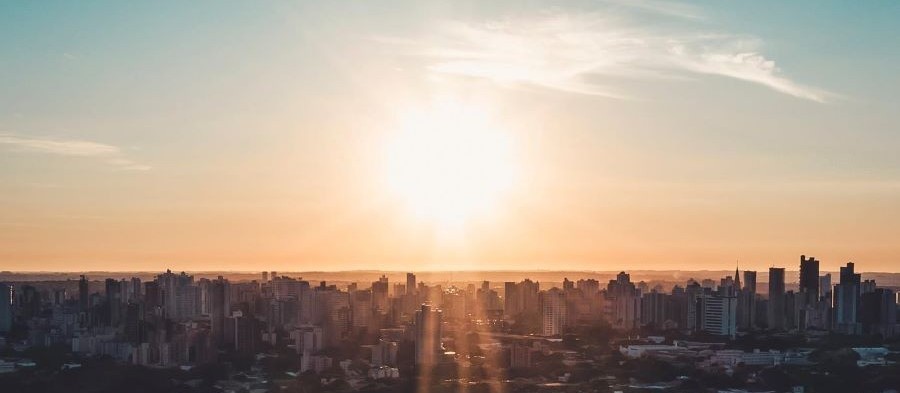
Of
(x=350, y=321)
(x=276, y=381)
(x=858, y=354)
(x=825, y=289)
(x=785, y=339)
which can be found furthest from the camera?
(x=825, y=289)

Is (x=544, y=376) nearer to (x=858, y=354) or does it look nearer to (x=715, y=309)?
(x=858, y=354)

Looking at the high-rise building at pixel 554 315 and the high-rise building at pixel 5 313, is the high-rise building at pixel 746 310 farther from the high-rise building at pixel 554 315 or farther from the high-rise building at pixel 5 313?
the high-rise building at pixel 5 313

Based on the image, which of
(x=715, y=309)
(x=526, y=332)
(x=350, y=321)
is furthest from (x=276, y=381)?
(x=715, y=309)

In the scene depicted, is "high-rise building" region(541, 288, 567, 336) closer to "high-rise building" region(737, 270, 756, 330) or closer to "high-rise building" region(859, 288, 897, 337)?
"high-rise building" region(737, 270, 756, 330)

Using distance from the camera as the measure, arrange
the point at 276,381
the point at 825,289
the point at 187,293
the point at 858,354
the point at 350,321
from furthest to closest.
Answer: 1. the point at 825,289
2. the point at 187,293
3. the point at 350,321
4. the point at 858,354
5. the point at 276,381

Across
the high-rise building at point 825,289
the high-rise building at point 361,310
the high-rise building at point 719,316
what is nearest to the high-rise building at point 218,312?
the high-rise building at point 361,310

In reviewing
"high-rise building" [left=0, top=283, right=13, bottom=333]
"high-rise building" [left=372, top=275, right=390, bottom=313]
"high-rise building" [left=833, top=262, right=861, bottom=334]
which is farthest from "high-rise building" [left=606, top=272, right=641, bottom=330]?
"high-rise building" [left=0, top=283, right=13, bottom=333]

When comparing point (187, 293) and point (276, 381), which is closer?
point (276, 381)
